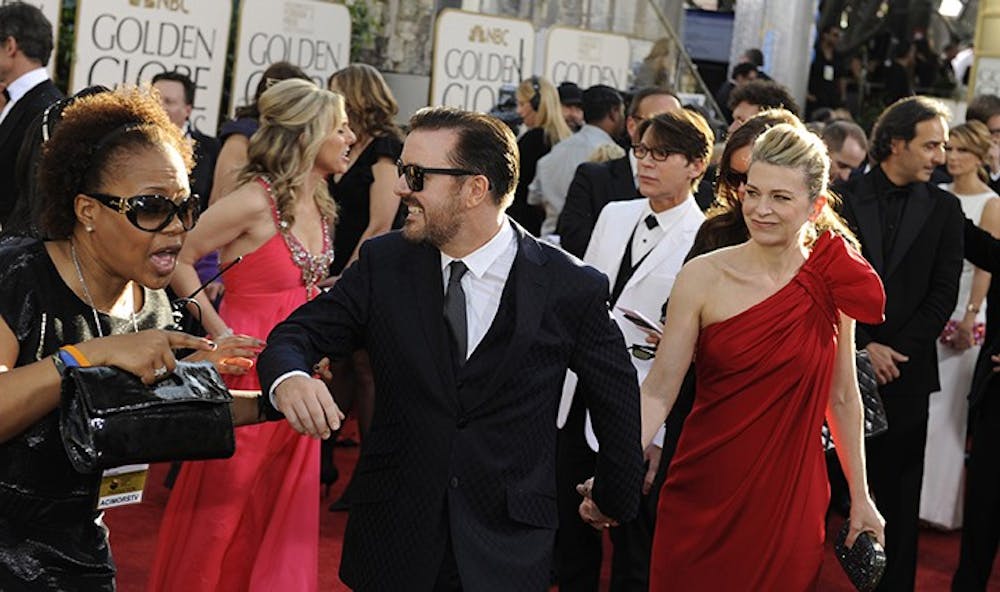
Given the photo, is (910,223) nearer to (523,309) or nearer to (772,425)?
(772,425)

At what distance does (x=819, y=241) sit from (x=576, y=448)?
164 centimetres

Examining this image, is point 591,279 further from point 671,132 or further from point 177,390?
point 671,132

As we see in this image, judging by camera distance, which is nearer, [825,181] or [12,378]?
[12,378]

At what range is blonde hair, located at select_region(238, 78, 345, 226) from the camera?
5230mm

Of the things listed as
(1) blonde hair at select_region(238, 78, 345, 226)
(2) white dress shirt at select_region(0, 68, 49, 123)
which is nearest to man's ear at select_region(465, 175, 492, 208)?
(1) blonde hair at select_region(238, 78, 345, 226)

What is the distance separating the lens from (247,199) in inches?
204

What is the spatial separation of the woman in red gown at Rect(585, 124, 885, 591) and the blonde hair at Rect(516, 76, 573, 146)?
5.28 metres

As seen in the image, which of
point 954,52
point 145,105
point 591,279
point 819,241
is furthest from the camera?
point 954,52

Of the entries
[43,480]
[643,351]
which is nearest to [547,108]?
[643,351]

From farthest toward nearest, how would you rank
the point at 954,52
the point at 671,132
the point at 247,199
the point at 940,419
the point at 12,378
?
the point at 954,52 < the point at 940,419 < the point at 671,132 < the point at 247,199 < the point at 12,378

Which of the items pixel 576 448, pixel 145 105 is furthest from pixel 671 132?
pixel 145 105

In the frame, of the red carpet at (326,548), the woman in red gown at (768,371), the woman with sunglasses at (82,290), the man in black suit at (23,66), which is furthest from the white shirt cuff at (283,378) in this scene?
the man in black suit at (23,66)

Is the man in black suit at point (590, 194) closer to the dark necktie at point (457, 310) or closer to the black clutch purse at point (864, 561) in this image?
the black clutch purse at point (864, 561)

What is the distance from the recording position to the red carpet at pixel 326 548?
6.15 meters
